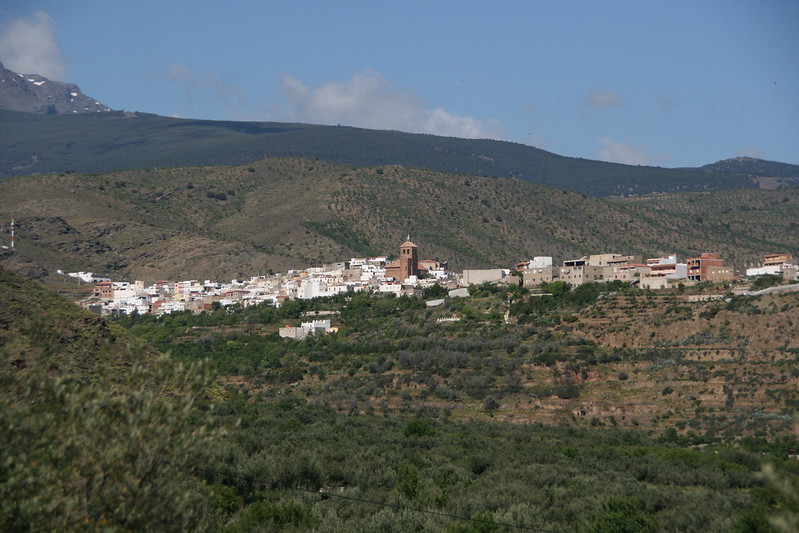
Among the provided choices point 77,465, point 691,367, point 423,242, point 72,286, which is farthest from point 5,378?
point 423,242

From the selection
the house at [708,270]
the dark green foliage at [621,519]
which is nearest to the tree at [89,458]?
the dark green foliage at [621,519]

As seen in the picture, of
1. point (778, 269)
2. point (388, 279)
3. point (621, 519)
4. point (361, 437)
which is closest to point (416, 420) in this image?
point (361, 437)

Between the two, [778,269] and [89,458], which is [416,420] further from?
[778,269]

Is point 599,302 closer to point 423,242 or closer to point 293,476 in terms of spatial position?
point 293,476

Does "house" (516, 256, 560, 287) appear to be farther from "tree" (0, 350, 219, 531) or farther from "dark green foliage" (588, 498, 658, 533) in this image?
"tree" (0, 350, 219, 531)

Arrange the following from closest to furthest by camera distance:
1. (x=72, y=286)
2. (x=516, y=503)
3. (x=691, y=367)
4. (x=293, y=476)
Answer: (x=516, y=503) → (x=293, y=476) → (x=691, y=367) → (x=72, y=286)
